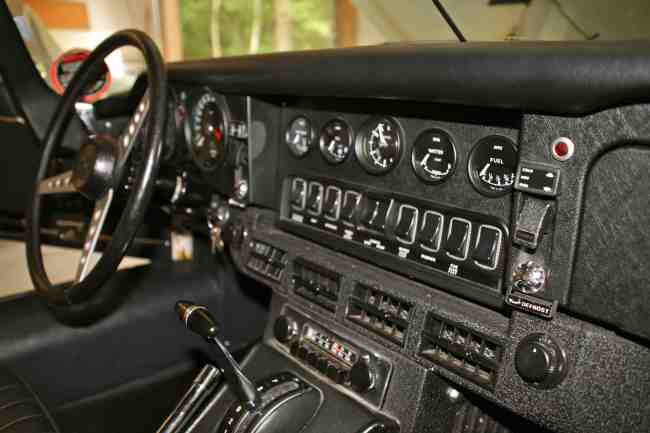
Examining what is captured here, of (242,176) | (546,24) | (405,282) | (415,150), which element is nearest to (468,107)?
(415,150)

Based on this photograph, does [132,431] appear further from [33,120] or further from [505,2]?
[505,2]

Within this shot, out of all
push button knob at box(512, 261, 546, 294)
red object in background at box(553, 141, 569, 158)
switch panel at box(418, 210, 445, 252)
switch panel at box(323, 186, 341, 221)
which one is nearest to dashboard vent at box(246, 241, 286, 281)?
switch panel at box(323, 186, 341, 221)

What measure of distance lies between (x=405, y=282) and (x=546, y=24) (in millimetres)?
707

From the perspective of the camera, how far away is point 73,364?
1.90m

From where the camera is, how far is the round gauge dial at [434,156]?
4.25 feet

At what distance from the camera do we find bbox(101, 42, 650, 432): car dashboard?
3.16 feet

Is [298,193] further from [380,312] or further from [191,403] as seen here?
[191,403]

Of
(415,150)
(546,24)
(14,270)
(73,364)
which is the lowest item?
(73,364)

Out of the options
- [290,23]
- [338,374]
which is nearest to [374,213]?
[338,374]

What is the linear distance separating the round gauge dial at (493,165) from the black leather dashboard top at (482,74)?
13cm

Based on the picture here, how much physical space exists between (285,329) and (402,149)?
664 millimetres

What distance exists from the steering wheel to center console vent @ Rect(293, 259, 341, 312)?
0.49 metres

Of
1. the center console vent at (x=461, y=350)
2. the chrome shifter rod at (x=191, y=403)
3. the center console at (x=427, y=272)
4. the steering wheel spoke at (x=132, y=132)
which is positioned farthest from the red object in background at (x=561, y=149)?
the steering wheel spoke at (x=132, y=132)

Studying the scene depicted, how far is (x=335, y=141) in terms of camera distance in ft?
5.29
